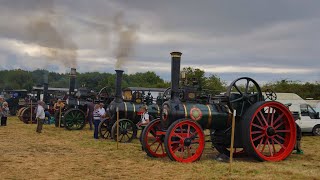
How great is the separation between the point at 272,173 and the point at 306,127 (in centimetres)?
1034

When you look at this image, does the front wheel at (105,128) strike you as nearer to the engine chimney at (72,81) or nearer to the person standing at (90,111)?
the person standing at (90,111)

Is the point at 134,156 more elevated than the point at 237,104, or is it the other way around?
the point at 237,104

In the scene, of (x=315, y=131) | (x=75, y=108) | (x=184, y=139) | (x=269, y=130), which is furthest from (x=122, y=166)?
(x=315, y=131)

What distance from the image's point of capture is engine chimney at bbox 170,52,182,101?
959cm

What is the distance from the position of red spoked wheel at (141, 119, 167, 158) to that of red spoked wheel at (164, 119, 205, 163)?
70 centimetres

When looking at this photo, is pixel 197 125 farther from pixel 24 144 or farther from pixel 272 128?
pixel 24 144

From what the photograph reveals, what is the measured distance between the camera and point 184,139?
9.09m

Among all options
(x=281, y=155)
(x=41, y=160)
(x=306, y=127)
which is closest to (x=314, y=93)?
(x=306, y=127)

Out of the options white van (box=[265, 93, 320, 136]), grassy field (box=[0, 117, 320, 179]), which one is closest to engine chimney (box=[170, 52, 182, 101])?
grassy field (box=[0, 117, 320, 179])

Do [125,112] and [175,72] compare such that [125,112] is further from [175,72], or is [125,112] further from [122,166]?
[122,166]

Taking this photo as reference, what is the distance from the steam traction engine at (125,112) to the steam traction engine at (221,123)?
354 cm

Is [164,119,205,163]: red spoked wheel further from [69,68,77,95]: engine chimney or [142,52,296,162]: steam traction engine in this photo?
[69,68,77,95]: engine chimney

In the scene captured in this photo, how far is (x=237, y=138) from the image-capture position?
381 inches

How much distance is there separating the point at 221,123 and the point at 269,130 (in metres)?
1.14
